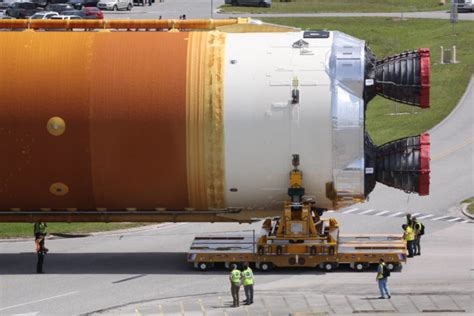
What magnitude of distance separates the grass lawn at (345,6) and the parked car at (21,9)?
1456cm

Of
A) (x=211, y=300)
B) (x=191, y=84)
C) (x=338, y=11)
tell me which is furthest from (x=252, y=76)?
(x=338, y=11)

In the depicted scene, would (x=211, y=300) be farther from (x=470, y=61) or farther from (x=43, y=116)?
(x=470, y=61)

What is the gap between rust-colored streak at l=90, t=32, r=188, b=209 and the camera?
151 feet

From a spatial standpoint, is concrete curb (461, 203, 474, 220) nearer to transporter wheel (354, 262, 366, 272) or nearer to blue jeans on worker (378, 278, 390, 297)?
transporter wheel (354, 262, 366, 272)

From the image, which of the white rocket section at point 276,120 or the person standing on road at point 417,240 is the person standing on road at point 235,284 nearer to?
the white rocket section at point 276,120

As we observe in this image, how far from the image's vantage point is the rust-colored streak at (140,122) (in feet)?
151

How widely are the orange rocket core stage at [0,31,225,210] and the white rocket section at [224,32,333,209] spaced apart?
1.76ft

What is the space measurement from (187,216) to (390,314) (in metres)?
9.25

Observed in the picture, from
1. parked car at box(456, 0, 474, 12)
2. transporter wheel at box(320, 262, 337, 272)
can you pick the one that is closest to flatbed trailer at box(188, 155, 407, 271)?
transporter wheel at box(320, 262, 337, 272)

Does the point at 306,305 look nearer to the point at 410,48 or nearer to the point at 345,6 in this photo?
the point at 410,48

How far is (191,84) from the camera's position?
46.2 m

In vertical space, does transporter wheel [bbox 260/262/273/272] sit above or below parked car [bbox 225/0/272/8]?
below

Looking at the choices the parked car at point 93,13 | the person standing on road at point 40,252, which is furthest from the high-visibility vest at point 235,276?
the parked car at point 93,13

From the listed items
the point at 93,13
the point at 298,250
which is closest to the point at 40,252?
the point at 298,250
